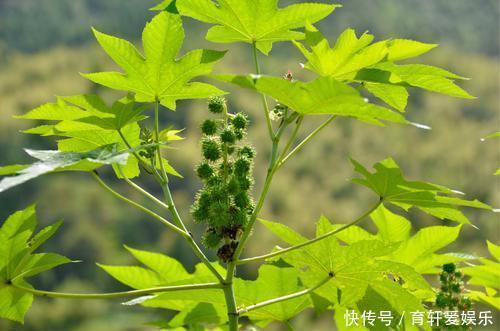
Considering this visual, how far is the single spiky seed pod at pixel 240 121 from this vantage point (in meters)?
1.94

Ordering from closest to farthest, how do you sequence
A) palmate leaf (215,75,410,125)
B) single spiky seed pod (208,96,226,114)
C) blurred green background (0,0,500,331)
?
1. palmate leaf (215,75,410,125)
2. single spiky seed pod (208,96,226,114)
3. blurred green background (0,0,500,331)

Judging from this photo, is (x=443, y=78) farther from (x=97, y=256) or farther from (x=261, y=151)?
(x=261, y=151)

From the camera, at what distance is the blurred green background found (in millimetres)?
58375

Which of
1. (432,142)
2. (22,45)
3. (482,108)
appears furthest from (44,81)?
(482,108)

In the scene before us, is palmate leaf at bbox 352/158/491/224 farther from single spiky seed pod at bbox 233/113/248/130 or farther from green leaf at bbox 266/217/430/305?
single spiky seed pod at bbox 233/113/248/130

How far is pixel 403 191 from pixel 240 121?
0.47 metres

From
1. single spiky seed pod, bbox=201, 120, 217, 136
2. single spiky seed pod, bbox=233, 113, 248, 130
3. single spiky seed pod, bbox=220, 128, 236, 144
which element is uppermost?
single spiky seed pod, bbox=233, 113, 248, 130

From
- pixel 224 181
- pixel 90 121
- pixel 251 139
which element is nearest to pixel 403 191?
pixel 224 181

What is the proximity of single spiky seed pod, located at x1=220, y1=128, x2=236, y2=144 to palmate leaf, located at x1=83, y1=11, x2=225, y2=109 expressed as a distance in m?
0.10

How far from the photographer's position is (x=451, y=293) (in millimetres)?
2141

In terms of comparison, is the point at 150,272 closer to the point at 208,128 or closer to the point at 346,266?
the point at 208,128

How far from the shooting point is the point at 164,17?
186 cm

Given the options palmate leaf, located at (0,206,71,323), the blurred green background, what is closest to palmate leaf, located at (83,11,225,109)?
palmate leaf, located at (0,206,71,323)

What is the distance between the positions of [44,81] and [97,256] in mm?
27575
